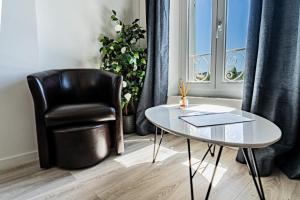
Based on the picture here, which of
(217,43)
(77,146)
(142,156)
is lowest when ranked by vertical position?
(142,156)

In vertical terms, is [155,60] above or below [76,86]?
above

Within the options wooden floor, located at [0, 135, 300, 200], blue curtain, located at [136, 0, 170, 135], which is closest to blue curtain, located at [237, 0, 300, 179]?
wooden floor, located at [0, 135, 300, 200]

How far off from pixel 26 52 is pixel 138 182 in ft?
4.57

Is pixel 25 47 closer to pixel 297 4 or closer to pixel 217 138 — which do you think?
pixel 217 138

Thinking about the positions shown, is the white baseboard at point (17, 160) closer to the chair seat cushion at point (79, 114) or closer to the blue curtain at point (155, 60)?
the chair seat cushion at point (79, 114)

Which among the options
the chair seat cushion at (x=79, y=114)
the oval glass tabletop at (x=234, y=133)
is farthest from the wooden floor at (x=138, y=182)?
the oval glass tabletop at (x=234, y=133)

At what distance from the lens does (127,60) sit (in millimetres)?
1946

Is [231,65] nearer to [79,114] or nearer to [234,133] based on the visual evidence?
[234,133]

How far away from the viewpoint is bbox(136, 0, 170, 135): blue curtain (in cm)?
198

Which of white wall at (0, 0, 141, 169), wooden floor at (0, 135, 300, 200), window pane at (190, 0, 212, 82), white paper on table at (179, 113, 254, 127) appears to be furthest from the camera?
window pane at (190, 0, 212, 82)

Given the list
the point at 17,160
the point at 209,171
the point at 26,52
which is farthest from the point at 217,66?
the point at 17,160

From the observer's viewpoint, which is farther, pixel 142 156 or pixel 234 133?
pixel 142 156

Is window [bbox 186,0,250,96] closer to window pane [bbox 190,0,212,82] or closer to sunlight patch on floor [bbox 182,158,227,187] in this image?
window pane [bbox 190,0,212,82]

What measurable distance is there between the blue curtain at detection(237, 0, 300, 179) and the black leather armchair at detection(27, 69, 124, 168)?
1.07 meters
